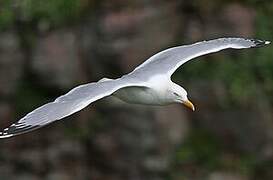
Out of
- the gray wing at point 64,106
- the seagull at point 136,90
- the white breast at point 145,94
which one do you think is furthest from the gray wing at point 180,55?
the gray wing at point 64,106

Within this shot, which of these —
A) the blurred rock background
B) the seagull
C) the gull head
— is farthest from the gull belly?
the blurred rock background

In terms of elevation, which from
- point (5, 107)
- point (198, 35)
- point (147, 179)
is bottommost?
point (147, 179)

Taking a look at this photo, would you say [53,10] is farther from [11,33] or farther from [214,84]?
[214,84]

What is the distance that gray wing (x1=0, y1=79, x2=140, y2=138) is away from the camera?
371 centimetres

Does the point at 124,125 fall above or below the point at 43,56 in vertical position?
below

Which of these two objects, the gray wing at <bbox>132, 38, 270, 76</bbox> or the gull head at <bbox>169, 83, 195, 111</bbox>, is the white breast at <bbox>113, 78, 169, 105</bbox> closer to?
the gull head at <bbox>169, 83, 195, 111</bbox>

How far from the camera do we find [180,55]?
15.0 feet

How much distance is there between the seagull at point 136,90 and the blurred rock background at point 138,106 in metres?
1.66

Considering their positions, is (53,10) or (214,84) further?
(214,84)

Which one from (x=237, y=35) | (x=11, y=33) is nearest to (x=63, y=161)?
(x=11, y=33)

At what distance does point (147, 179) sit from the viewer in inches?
255

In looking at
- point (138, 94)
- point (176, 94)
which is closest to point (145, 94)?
point (138, 94)

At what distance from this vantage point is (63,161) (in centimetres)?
649

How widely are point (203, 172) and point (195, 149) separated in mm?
151
